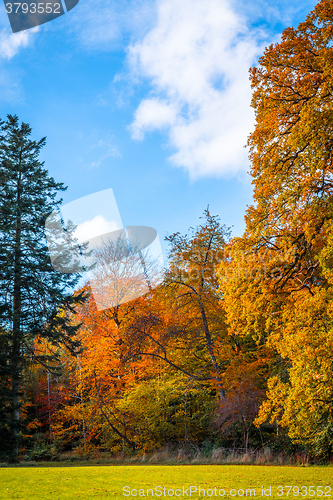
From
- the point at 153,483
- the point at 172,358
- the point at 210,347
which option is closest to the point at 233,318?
the point at 153,483

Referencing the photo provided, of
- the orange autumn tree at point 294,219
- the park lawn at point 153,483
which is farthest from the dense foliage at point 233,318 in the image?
the park lawn at point 153,483

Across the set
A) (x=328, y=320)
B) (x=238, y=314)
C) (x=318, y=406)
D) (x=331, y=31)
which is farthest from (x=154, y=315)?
(x=331, y=31)

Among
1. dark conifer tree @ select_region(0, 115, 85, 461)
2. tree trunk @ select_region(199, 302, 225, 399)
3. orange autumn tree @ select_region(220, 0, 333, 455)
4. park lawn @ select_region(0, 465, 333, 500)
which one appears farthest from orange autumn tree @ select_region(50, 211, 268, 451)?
orange autumn tree @ select_region(220, 0, 333, 455)

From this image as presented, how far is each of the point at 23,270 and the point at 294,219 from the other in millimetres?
14588

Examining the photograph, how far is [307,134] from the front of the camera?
8031 mm

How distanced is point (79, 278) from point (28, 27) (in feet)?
52.8

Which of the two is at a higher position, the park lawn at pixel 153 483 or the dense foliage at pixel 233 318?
the dense foliage at pixel 233 318

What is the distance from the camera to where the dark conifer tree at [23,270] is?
16500mm

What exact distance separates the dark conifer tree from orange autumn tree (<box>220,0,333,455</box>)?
429 inches

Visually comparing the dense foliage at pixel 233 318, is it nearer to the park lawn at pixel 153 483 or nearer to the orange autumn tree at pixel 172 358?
the orange autumn tree at pixel 172 358

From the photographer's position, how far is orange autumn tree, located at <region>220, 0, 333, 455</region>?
26.5ft

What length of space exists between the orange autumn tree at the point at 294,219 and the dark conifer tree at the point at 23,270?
35.7 feet

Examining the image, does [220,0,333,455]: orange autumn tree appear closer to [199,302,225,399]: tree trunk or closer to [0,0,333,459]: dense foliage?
[0,0,333,459]: dense foliage

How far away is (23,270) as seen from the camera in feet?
61.0
